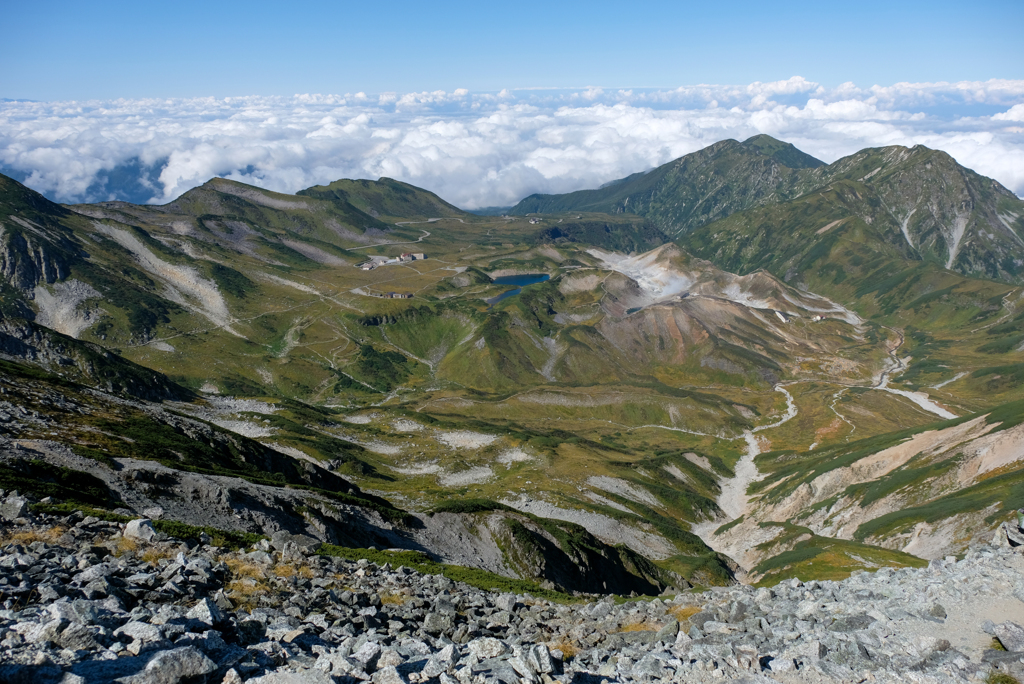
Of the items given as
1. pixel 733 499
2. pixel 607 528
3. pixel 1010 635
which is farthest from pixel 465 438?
pixel 1010 635

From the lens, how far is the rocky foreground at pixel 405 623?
19.2 meters

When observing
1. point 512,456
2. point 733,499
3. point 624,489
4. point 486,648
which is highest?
point 486,648

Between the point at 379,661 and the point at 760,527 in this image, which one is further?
the point at 760,527

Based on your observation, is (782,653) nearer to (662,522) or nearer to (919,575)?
(919,575)

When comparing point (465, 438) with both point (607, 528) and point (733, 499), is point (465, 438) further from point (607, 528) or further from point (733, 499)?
point (733, 499)

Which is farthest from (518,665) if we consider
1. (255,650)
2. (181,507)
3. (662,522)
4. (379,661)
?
(662,522)

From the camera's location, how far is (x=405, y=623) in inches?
1240

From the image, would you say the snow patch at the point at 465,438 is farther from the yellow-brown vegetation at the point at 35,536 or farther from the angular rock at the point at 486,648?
the angular rock at the point at 486,648

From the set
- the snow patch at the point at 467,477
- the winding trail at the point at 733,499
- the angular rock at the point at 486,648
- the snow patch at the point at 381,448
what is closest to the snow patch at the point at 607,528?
the snow patch at the point at 467,477

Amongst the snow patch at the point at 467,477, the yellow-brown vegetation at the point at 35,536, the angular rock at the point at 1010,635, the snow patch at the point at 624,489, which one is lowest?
the snow patch at the point at 624,489

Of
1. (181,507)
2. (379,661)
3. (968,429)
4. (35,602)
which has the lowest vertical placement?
(968,429)

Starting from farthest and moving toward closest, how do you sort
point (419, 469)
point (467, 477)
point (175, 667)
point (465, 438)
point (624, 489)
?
point (465, 438)
point (624, 489)
point (419, 469)
point (467, 477)
point (175, 667)

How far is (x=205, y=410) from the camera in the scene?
145375 mm

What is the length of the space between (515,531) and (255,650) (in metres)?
66.2
